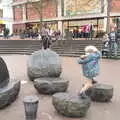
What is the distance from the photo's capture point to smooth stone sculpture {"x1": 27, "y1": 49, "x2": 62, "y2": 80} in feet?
30.8

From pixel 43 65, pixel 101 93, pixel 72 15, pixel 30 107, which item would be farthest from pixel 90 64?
pixel 72 15

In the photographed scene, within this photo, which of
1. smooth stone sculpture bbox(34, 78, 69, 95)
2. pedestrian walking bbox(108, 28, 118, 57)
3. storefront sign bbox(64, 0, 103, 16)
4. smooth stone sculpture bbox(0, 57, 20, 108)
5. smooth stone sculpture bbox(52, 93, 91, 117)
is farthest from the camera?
storefront sign bbox(64, 0, 103, 16)

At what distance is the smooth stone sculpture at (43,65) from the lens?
9.38 meters

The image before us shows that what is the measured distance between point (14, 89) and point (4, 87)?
0.88 ft

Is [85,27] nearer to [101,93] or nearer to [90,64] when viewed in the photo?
[101,93]

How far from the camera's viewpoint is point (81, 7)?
123 ft

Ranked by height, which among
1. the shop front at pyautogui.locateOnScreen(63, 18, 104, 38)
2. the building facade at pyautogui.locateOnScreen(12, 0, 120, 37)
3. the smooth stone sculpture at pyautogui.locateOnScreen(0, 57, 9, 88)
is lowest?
the smooth stone sculpture at pyautogui.locateOnScreen(0, 57, 9, 88)

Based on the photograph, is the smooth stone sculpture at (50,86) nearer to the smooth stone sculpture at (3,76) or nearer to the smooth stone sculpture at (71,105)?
the smooth stone sculpture at (3,76)

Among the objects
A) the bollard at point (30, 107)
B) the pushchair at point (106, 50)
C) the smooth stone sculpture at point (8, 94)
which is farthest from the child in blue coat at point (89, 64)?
the pushchair at point (106, 50)

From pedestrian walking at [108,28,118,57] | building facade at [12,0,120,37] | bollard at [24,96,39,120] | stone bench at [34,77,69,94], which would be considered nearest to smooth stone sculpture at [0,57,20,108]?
stone bench at [34,77,69,94]

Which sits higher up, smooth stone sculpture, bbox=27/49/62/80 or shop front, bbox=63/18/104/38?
shop front, bbox=63/18/104/38

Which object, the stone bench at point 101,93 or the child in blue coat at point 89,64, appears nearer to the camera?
the child in blue coat at point 89,64

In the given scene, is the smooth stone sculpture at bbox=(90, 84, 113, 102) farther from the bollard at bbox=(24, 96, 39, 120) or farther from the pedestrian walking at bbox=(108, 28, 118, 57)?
the pedestrian walking at bbox=(108, 28, 118, 57)

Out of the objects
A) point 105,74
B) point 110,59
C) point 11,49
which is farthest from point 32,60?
point 11,49
